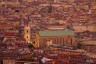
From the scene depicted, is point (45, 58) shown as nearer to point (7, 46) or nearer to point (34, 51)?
point (34, 51)

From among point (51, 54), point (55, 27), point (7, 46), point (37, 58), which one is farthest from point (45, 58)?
point (55, 27)

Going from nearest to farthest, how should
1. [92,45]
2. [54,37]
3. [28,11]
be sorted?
[92,45]
[54,37]
[28,11]

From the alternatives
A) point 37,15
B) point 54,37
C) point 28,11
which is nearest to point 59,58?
point 54,37

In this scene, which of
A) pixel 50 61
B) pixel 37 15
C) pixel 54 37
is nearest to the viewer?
pixel 50 61

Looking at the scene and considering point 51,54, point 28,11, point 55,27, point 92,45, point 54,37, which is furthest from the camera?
point 28,11

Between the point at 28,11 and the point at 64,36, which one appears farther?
the point at 28,11

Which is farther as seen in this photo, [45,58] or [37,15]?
[37,15]

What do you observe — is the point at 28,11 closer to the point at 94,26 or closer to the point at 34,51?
the point at 94,26
